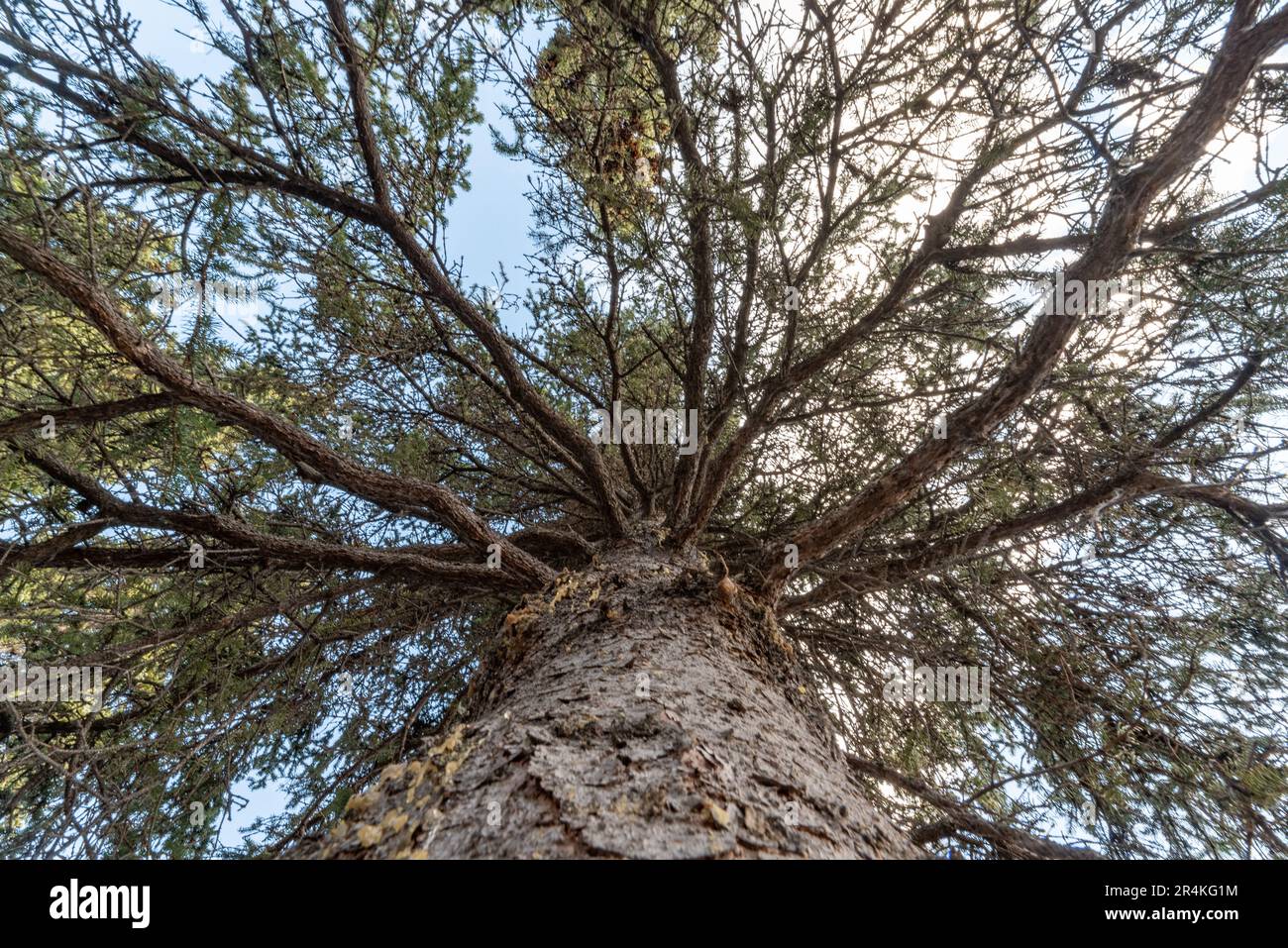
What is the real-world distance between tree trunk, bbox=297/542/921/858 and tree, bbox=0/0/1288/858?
17 millimetres

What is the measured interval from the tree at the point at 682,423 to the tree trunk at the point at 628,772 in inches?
0.7

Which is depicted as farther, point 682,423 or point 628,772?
point 682,423

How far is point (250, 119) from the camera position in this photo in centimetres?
231

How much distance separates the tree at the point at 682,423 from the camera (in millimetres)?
1821

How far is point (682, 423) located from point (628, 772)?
Result: 2722 mm

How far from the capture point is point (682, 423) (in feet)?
11.6

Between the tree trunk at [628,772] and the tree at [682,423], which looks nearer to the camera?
the tree trunk at [628,772]

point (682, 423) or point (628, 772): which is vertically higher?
point (682, 423)

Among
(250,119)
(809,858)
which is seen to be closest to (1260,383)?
(809,858)

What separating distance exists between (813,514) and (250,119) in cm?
351

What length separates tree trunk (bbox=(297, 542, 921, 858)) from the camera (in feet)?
2.69

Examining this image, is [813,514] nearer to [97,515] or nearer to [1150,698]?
[1150,698]

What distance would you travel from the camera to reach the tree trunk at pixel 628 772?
82cm

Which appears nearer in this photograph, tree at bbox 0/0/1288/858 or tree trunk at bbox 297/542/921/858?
tree trunk at bbox 297/542/921/858
